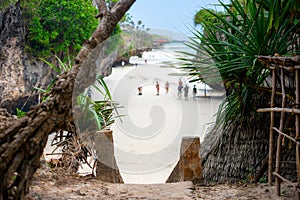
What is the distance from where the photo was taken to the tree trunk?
141 cm

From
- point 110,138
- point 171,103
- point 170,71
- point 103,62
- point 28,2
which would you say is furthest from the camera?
point 28,2

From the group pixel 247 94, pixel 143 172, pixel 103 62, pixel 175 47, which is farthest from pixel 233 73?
pixel 143 172

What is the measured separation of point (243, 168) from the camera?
9.79ft

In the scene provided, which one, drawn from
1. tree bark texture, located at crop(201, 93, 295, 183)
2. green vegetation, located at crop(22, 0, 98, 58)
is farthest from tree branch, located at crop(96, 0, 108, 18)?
green vegetation, located at crop(22, 0, 98, 58)

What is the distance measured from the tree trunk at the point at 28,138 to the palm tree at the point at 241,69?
45.1 inches

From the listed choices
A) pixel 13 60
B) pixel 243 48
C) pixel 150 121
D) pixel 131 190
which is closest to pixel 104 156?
pixel 131 190

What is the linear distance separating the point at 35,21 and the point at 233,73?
5.41 metres

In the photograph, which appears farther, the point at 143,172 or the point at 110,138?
the point at 143,172

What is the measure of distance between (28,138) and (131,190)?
106 cm

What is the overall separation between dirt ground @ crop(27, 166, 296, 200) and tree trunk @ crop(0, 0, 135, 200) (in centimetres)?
54

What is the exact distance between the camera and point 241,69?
271 cm

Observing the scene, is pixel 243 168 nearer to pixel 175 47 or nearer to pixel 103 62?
pixel 175 47

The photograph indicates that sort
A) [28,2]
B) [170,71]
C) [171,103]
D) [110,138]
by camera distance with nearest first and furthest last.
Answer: [110,138] < [170,71] < [171,103] < [28,2]

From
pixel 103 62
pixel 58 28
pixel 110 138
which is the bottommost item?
pixel 110 138
